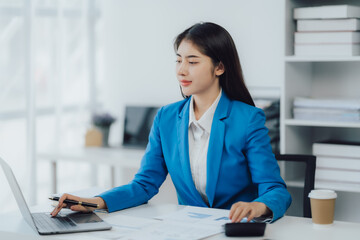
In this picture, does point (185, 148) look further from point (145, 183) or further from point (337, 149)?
point (337, 149)

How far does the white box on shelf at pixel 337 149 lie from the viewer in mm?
2824

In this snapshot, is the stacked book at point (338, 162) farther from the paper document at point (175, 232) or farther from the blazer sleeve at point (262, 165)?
the paper document at point (175, 232)

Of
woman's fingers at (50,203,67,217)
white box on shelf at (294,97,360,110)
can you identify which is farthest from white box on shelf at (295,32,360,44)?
woman's fingers at (50,203,67,217)

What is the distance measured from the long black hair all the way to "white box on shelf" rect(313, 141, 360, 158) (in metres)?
0.92

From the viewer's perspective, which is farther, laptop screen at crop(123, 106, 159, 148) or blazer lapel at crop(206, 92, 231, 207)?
laptop screen at crop(123, 106, 159, 148)

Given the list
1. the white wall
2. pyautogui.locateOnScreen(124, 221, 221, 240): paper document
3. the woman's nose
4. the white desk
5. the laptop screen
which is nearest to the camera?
pyautogui.locateOnScreen(124, 221, 221, 240): paper document

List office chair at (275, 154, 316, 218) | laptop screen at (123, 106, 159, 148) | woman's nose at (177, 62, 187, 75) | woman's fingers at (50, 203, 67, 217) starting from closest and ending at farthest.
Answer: woman's fingers at (50, 203, 67, 217)
woman's nose at (177, 62, 187, 75)
office chair at (275, 154, 316, 218)
laptop screen at (123, 106, 159, 148)

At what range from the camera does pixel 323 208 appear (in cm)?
169

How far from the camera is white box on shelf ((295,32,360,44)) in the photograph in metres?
2.75

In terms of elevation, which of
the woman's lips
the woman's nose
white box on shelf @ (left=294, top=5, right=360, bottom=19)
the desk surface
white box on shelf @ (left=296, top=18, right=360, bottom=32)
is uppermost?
white box on shelf @ (left=294, top=5, right=360, bottom=19)

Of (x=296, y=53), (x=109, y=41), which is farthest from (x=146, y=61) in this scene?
(x=296, y=53)

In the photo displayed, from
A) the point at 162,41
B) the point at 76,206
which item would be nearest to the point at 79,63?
the point at 162,41

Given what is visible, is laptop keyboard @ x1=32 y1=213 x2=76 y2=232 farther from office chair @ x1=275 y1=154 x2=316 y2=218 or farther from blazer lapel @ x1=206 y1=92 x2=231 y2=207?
office chair @ x1=275 y1=154 x2=316 y2=218

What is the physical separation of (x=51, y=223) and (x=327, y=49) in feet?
5.63
